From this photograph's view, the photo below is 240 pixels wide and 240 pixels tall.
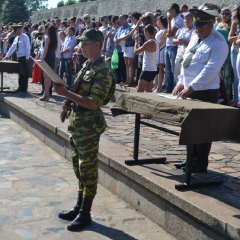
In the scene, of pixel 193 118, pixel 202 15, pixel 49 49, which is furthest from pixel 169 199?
pixel 49 49

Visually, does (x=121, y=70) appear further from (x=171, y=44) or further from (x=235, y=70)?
(x=235, y=70)

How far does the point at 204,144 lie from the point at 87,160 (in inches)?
57.4

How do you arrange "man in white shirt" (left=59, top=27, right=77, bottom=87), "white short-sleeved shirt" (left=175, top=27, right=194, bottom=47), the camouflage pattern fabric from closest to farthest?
the camouflage pattern fabric
"white short-sleeved shirt" (left=175, top=27, right=194, bottom=47)
"man in white shirt" (left=59, top=27, right=77, bottom=87)

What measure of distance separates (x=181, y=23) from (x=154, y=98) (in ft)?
19.4

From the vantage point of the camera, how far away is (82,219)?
5.23 metres

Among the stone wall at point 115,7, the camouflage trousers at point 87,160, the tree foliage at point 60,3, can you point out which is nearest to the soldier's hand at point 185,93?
the camouflage trousers at point 87,160

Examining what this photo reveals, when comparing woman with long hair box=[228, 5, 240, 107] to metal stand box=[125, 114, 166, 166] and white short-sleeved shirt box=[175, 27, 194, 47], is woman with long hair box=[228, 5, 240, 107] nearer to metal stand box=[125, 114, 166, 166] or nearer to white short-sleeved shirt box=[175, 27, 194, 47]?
white short-sleeved shirt box=[175, 27, 194, 47]

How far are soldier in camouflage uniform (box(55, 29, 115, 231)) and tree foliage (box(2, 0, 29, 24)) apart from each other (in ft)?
163

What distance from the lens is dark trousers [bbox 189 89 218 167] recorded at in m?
5.80

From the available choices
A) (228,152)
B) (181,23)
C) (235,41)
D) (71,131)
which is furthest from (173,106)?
(181,23)

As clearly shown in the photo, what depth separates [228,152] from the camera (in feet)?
24.6

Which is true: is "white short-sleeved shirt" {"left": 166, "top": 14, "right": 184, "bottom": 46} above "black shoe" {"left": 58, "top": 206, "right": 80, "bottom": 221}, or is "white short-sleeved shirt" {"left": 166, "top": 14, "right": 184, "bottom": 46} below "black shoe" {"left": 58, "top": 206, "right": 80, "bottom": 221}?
above

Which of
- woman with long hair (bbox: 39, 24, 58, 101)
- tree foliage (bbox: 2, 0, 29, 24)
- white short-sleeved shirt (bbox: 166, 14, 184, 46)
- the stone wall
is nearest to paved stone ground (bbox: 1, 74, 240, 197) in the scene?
white short-sleeved shirt (bbox: 166, 14, 184, 46)

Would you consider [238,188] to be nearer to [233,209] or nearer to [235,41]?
[233,209]
